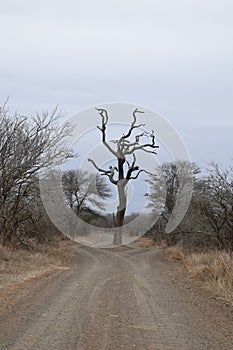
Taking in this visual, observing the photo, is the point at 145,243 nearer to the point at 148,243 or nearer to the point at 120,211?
the point at 148,243

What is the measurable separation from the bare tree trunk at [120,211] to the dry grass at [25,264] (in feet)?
35.8

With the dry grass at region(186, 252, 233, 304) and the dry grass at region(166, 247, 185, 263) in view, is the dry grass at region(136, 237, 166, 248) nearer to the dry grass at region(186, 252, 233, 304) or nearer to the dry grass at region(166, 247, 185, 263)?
the dry grass at region(166, 247, 185, 263)

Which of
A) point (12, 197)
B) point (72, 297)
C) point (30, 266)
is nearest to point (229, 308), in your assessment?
point (72, 297)

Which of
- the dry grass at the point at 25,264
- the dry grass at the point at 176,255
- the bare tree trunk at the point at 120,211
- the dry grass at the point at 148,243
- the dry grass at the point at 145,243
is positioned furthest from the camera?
the dry grass at the point at 145,243

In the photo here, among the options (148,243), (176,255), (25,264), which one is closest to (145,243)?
(148,243)

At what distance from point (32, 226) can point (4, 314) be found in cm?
1746

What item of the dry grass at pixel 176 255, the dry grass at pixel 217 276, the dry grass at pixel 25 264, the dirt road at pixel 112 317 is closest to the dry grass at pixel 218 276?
the dry grass at pixel 217 276

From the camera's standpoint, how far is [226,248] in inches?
901

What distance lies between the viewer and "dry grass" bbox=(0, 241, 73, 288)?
1446 centimetres

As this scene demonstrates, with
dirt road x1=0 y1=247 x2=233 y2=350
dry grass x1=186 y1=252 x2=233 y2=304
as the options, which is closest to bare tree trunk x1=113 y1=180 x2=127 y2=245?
dry grass x1=186 y1=252 x2=233 y2=304

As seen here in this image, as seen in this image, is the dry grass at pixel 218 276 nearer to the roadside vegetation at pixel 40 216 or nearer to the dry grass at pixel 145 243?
the roadside vegetation at pixel 40 216

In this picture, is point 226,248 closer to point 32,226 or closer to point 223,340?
point 32,226

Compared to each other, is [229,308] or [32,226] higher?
[32,226]

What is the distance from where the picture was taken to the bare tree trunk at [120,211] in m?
35.4
